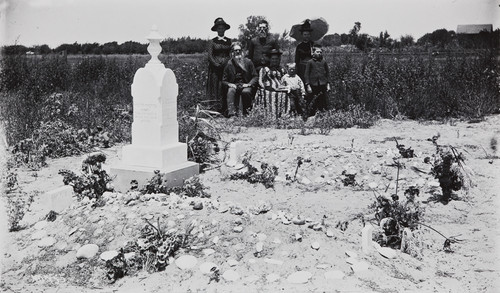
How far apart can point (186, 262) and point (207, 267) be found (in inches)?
7.4

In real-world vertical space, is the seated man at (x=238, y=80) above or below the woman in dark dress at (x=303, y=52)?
below

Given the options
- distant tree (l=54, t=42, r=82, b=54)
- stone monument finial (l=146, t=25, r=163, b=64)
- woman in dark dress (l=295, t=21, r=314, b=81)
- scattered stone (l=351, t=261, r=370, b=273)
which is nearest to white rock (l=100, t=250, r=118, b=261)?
scattered stone (l=351, t=261, r=370, b=273)

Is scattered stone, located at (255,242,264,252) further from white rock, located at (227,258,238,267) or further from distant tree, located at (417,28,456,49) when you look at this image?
distant tree, located at (417,28,456,49)

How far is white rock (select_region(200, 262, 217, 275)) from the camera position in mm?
4002

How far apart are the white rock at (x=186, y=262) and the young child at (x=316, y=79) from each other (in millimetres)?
7514

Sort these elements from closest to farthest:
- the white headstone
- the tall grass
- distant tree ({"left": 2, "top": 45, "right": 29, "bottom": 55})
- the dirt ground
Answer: the dirt ground < the white headstone < the tall grass < distant tree ({"left": 2, "top": 45, "right": 29, "bottom": 55})

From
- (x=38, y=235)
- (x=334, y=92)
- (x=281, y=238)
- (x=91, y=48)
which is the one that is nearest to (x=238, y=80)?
(x=334, y=92)

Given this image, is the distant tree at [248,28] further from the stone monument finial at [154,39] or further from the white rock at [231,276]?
the white rock at [231,276]

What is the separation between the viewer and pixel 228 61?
38.6 feet

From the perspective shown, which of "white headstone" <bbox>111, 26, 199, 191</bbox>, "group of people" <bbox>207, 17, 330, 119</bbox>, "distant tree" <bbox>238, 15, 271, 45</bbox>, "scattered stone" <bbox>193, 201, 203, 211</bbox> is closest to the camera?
"scattered stone" <bbox>193, 201, 203, 211</bbox>

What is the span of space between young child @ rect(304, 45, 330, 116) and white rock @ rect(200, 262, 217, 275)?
7.58m

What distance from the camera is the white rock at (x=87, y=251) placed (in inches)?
175

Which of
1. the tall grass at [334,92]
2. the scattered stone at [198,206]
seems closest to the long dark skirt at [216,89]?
the tall grass at [334,92]

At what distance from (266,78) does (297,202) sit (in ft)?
19.9
